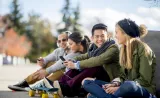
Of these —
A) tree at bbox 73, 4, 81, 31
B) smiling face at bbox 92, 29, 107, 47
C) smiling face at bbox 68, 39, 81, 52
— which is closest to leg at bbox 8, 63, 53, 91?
smiling face at bbox 68, 39, 81, 52

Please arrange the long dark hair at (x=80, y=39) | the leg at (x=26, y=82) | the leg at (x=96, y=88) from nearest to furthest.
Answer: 1. the leg at (x=96, y=88)
2. the long dark hair at (x=80, y=39)
3. the leg at (x=26, y=82)

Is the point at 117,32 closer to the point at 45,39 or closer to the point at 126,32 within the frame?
the point at 126,32

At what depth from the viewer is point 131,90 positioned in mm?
2520

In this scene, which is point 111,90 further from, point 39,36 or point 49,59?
point 39,36

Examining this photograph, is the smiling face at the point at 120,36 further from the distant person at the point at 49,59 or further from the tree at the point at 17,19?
the tree at the point at 17,19

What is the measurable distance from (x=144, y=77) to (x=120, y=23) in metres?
0.50

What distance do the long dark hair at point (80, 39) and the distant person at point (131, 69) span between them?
0.86 m

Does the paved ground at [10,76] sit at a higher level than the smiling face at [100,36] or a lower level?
lower

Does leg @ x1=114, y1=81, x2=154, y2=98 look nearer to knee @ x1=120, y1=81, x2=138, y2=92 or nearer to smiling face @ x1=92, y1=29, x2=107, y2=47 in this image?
knee @ x1=120, y1=81, x2=138, y2=92

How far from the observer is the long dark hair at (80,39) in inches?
147

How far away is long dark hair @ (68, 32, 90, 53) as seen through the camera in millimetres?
3723

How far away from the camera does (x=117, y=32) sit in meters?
2.83

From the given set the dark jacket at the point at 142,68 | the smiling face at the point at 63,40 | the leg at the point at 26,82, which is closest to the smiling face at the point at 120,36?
the dark jacket at the point at 142,68

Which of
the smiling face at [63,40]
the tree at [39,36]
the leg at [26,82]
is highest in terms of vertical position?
the tree at [39,36]
